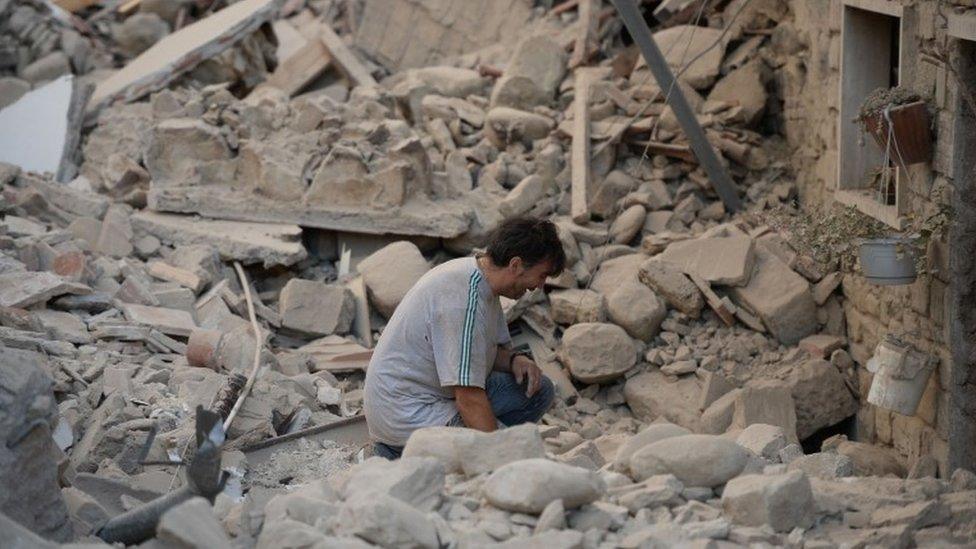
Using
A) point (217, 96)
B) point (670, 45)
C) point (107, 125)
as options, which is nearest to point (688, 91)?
point (670, 45)

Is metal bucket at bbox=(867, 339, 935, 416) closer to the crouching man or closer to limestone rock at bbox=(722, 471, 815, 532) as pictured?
the crouching man

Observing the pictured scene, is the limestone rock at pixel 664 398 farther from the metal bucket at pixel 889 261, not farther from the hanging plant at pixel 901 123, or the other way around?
the hanging plant at pixel 901 123

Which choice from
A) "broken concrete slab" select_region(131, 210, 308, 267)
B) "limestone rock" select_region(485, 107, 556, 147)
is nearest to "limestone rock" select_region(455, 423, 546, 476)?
"broken concrete slab" select_region(131, 210, 308, 267)

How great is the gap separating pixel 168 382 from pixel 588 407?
2669 millimetres

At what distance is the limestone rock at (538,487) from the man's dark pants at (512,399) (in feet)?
6.38

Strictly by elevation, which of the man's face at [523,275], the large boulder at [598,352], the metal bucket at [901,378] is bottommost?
the large boulder at [598,352]

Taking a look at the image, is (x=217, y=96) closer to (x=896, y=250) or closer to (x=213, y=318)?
(x=213, y=318)

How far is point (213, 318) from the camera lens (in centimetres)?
830

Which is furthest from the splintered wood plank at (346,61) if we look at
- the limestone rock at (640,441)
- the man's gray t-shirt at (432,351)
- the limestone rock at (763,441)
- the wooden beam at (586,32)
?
the limestone rock at (640,441)

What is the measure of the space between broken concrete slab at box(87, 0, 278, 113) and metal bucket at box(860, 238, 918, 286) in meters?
6.53

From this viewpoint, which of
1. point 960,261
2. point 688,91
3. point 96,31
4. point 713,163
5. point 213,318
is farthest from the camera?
point 96,31

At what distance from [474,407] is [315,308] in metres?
3.29

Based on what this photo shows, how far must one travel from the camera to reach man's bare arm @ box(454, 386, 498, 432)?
5543 mm

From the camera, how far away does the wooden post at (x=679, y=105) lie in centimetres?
891
